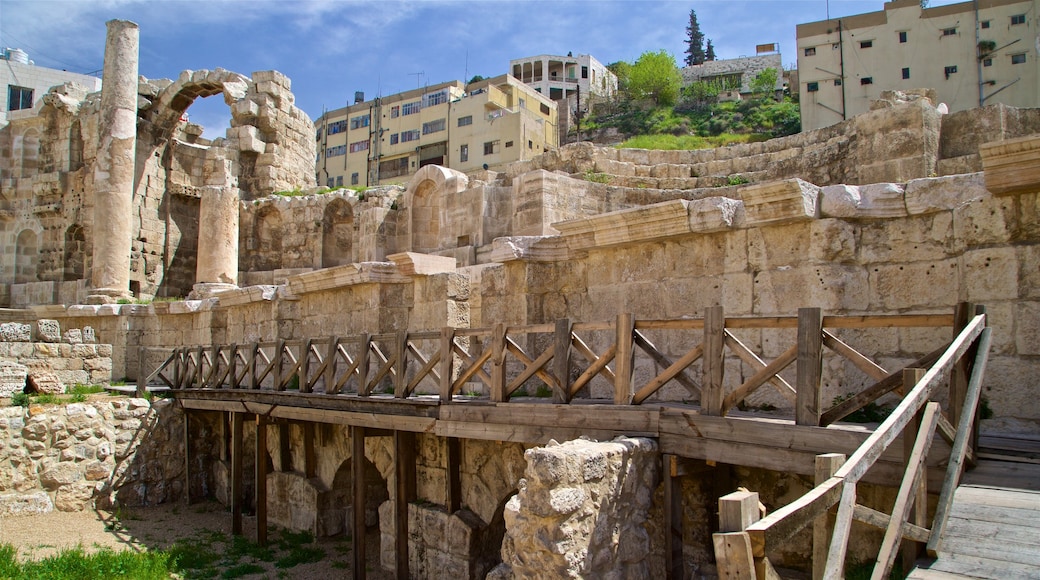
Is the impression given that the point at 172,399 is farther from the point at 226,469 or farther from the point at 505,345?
the point at 505,345

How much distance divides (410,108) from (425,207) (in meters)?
35.6

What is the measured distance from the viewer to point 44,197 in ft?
81.8

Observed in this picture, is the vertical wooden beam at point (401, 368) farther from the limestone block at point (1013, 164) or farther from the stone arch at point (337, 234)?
the stone arch at point (337, 234)

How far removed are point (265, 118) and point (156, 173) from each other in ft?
12.7

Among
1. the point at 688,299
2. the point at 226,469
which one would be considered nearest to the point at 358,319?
the point at 226,469

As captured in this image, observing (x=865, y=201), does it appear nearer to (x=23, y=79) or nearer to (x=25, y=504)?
(x=25, y=504)

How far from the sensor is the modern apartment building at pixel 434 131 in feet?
151

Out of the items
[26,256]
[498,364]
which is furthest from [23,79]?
[498,364]

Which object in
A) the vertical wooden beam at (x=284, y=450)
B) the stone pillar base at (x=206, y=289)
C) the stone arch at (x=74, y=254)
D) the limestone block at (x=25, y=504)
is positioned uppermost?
the stone arch at (x=74, y=254)

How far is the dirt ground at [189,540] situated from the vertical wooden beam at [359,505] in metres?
0.48

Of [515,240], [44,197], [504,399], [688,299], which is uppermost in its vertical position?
[44,197]

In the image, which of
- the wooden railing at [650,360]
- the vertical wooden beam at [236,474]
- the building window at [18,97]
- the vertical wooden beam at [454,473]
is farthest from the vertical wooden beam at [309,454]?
the building window at [18,97]

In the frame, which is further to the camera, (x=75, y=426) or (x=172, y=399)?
(x=172, y=399)

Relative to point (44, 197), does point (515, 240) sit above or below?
below
